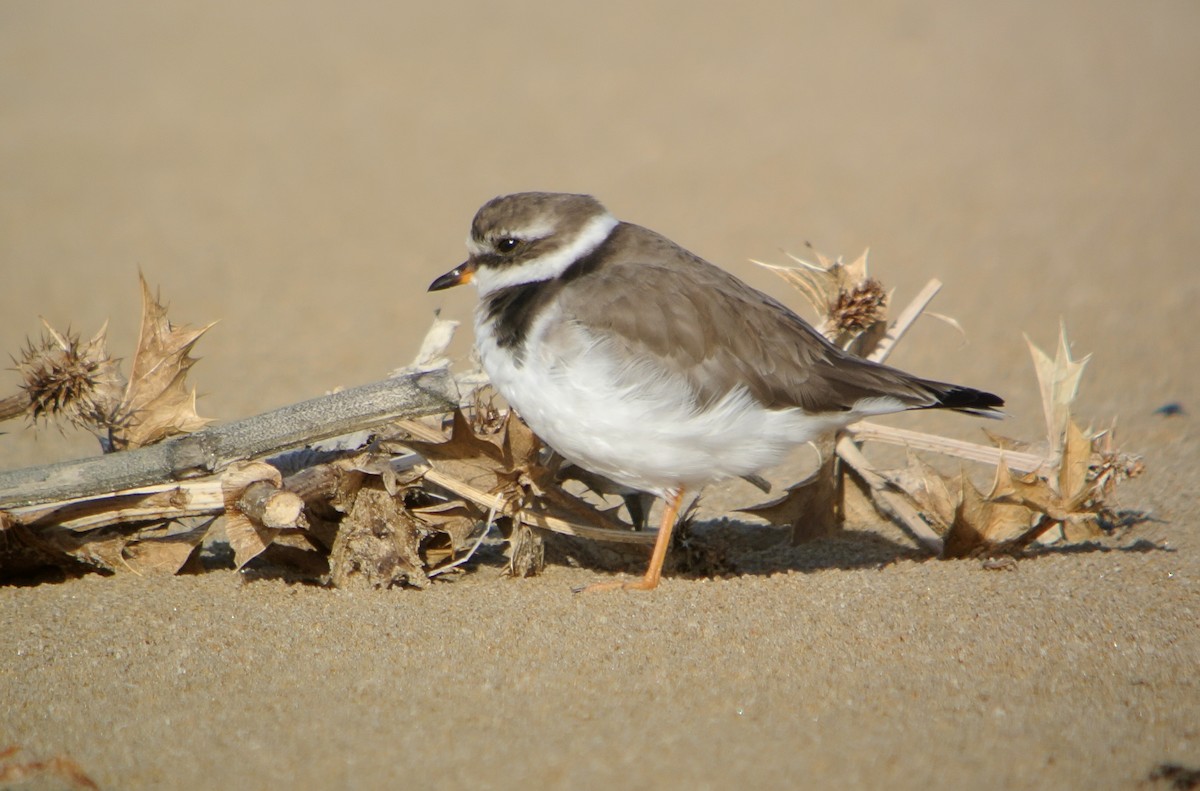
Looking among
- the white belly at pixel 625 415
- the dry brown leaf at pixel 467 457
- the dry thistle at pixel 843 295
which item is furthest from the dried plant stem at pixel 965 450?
the dry brown leaf at pixel 467 457

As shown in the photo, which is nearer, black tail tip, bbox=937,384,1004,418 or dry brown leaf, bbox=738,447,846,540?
black tail tip, bbox=937,384,1004,418

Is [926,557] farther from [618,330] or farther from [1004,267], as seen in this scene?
[1004,267]

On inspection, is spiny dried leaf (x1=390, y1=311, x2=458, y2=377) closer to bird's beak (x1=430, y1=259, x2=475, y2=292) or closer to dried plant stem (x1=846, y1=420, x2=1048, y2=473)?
bird's beak (x1=430, y1=259, x2=475, y2=292)

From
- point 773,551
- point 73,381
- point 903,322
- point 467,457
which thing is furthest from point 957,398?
point 73,381

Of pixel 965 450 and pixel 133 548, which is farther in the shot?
pixel 965 450

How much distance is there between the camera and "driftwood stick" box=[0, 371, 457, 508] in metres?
4.27

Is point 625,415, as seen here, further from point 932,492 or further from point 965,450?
point 965,450

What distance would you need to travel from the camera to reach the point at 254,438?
4.31 m

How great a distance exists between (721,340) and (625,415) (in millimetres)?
522

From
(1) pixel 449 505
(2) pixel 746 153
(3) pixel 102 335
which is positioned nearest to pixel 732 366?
(1) pixel 449 505

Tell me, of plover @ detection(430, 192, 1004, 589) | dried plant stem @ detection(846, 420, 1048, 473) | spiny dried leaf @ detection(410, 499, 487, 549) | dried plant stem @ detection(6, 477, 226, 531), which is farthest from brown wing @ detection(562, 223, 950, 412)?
dried plant stem @ detection(6, 477, 226, 531)

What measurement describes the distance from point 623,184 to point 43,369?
776 centimetres

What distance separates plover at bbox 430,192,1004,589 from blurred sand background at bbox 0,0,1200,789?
0.53m

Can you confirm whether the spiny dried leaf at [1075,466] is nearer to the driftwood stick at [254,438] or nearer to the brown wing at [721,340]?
the brown wing at [721,340]
